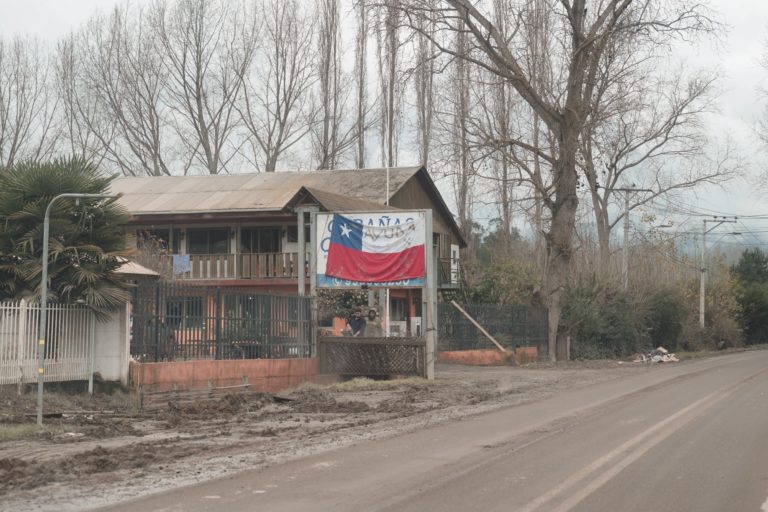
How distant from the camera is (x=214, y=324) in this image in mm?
19719

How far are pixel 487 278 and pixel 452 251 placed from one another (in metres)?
7.94

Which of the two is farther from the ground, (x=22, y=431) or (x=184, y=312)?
(x=184, y=312)

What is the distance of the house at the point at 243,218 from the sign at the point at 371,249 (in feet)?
38.4

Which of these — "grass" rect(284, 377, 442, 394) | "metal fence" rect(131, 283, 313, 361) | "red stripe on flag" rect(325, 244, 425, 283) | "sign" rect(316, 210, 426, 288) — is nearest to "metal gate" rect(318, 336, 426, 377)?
"grass" rect(284, 377, 442, 394)

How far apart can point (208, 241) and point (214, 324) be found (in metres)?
21.2

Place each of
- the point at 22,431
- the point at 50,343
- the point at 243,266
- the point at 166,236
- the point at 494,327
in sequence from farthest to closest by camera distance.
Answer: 1. the point at 166,236
2. the point at 243,266
3. the point at 494,327
4. the point at 50,343
5. the point at 22,431

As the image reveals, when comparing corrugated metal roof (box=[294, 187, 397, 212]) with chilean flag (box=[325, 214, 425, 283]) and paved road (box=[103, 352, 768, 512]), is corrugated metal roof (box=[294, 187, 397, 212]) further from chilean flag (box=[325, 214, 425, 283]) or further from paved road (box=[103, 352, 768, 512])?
paved road (box=[103, 352, 768, 512])

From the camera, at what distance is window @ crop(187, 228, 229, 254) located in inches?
1582

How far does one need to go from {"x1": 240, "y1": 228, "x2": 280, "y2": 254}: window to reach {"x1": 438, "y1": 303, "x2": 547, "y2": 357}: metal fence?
10417 mm

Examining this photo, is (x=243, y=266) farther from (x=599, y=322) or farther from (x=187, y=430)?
(x=187, y=430)

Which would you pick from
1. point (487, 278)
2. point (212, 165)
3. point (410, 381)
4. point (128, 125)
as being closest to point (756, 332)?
point (487, 278)

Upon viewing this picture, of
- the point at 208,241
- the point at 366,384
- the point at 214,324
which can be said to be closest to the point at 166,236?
the point at 208,241

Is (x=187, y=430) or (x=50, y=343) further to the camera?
(x=50, y=343)

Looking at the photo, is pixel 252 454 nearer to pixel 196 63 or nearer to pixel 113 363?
pixel 113 363
